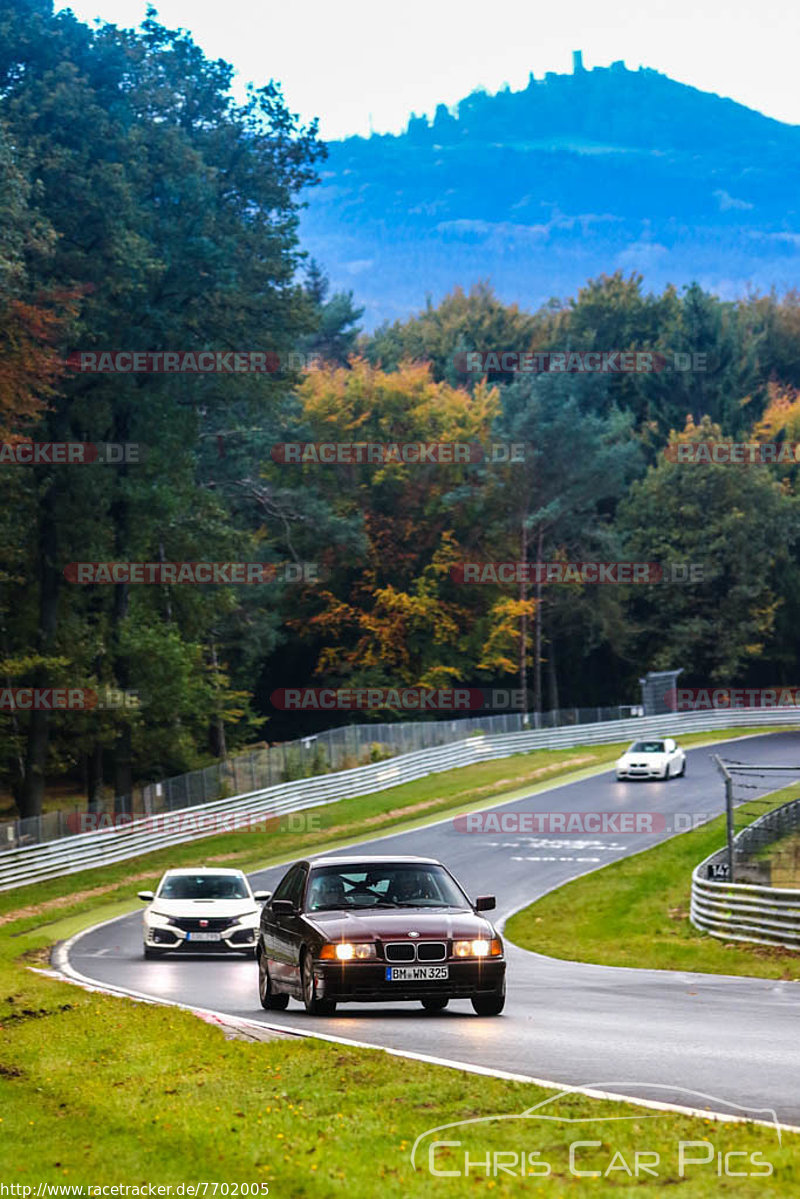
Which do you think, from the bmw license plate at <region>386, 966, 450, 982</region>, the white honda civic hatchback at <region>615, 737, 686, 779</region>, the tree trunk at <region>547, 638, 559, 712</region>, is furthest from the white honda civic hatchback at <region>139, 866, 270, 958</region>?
the tree trunk at <region>547, 638, 559, 712</region>

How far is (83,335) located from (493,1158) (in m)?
37.9

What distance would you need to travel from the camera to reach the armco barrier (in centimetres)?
3750

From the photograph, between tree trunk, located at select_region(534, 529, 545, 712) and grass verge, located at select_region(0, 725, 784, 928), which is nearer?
grass verge, located at select_region(0, 725, 784, 928)

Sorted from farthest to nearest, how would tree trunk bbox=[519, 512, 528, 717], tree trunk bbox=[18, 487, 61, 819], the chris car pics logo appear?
tree trunk bbox=[519, 512, 528, 717]
tree trunk bbox=[18, 487, 61, 819]
the chris car pics logo

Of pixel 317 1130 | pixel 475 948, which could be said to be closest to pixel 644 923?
pixel 475 948

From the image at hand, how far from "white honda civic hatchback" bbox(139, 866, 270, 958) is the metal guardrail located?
778 centimetres

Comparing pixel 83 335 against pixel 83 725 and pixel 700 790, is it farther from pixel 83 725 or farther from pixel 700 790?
pixel 700 790

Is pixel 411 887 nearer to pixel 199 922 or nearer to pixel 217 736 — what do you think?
pixel 199 922

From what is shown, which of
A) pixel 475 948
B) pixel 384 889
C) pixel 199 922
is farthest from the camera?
pixel 199 922

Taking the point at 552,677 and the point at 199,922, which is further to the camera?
the point at 552,677

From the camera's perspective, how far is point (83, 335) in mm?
42531

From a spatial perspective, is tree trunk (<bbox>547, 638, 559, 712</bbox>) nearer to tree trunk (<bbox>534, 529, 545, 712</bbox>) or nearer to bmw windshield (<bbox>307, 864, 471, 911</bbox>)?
tree trunk (<bbox>534, 529, 545, 712</bbox>)

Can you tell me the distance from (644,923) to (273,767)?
21990mm

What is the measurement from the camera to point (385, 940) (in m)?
13.1
